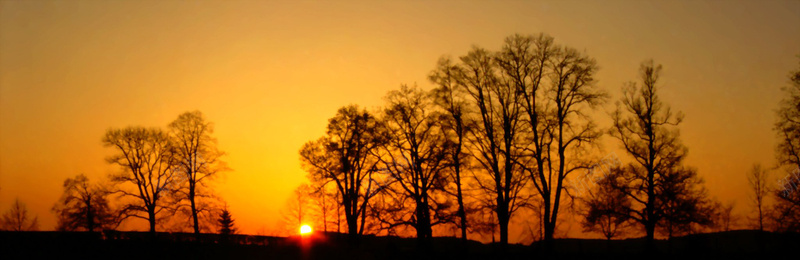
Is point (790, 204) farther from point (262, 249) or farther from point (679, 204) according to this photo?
point (262, 249)

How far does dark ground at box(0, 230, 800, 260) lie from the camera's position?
98.4 ft

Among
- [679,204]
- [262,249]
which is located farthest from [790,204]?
[262,249]

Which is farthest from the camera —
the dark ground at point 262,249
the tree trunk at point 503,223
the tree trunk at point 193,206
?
the tree trunk at point 193,206

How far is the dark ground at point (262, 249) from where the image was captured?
3000 cm

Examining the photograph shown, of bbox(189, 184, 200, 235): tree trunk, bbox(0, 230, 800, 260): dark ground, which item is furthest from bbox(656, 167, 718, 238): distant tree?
Result: bbox(189, 184, 200, 235): tree trunk

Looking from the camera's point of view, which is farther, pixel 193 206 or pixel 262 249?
pixel 193 206

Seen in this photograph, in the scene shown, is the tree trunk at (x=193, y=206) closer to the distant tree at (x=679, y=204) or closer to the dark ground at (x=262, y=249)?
the dark ground at (x=262, y=249)

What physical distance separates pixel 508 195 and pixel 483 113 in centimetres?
398

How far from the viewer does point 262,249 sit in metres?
35.4

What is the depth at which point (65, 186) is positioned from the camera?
1870 inches

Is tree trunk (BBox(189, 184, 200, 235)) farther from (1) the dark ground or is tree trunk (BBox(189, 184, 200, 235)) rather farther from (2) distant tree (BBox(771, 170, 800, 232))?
(2) distant tree (BBox(771, 170, 800, 232))

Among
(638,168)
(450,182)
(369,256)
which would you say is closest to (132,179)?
(369,256)

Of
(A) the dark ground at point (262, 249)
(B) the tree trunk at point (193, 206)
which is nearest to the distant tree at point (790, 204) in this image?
(A) the dark ground at point (262, 249)

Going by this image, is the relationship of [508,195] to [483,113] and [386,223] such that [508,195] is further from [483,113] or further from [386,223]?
[386,223]
